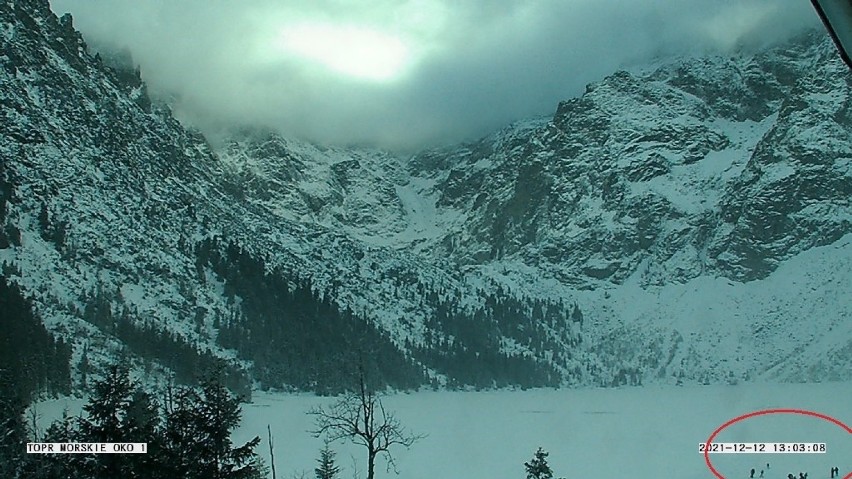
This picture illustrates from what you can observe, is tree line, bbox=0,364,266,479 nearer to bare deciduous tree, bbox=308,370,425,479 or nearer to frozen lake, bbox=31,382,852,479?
bare deciduous tree, bbox=308,370,425,479

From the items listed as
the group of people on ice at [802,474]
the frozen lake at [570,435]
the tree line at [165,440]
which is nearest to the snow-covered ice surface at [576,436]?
the frozen lake at [570,435]

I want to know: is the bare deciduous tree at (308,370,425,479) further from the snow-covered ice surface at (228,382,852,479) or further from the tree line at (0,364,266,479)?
the snow-covered ice surface at (228,382,852,479)

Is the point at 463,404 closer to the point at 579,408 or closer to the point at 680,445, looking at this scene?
the point at 579,408

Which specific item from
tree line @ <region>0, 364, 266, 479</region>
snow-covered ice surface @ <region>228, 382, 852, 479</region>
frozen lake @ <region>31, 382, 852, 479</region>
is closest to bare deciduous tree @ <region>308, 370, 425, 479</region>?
tree line @ <region>0, 364, 266, 479</region>

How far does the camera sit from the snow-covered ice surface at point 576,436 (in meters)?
66.4

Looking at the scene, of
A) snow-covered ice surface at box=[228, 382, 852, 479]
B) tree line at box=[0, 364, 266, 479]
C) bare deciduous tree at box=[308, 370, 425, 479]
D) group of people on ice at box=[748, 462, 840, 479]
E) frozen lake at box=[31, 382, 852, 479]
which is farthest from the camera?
snow-covered ice surface at box=[228, 382, 852, 479]

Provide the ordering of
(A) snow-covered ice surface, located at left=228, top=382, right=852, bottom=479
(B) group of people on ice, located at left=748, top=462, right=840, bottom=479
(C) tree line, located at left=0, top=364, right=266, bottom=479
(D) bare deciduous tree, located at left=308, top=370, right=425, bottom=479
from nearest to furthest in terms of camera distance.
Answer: (C) tree line, located at left=0, top=364, right=266, bottom=479, (D) bare deciduous tree, located at left=308, top=370, right=425, bottom=479, (B) group of people on ice, located at left=748, top=462, right=840, bottom=479, (A) snow-covered ice surface, located at left=228, top=382, right=852, bottom=479

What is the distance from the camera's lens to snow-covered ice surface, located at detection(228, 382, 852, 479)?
218 ft

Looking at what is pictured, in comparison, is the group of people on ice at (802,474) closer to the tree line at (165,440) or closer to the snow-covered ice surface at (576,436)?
the snow-covered ice surface at (576,436)

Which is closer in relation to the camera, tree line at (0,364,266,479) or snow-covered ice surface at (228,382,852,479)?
tree line at (0,364,266,479)

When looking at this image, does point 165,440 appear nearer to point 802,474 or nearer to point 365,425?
point 365,425

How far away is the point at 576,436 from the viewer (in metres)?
104

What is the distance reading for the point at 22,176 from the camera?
186 meters

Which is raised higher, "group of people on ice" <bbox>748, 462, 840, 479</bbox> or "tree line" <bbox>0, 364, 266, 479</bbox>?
"tree line" <bbox>0, 364, 266, 479</bbox>
